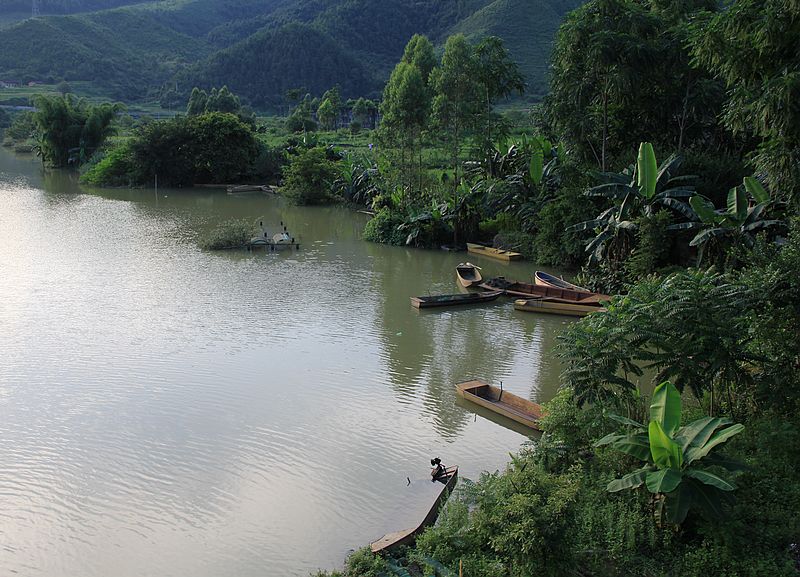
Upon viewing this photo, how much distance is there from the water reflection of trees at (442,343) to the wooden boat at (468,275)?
0.37 metres

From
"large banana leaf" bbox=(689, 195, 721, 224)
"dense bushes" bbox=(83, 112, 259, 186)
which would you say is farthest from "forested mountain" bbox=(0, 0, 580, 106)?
"large banana leaf" bbox=(689, 195, 721, 224)

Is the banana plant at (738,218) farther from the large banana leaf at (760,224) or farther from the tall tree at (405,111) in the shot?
the tall tree at (405,111)

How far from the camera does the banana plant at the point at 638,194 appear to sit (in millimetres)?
14484

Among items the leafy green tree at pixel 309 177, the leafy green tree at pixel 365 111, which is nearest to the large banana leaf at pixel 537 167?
the leafy green tree at pixel 309 177

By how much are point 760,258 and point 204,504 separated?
6889 millimetres

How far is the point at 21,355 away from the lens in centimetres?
1198

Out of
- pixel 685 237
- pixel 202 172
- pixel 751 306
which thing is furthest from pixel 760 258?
pixel 202 172

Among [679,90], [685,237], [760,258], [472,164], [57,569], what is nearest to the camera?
[57,569]

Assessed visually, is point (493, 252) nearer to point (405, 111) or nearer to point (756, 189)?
point (405, 111)

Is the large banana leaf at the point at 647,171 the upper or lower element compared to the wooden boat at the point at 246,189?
upper

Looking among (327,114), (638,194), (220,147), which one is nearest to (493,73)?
(638,194)

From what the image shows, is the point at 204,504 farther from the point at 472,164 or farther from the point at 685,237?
the point at 472,164

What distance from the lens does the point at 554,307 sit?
14711 millimetres

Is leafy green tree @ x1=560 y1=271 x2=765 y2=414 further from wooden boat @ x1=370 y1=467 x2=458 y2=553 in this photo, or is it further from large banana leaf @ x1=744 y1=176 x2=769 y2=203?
large banana leaf @ x1=744 y1=176 x2=769 y2=203
